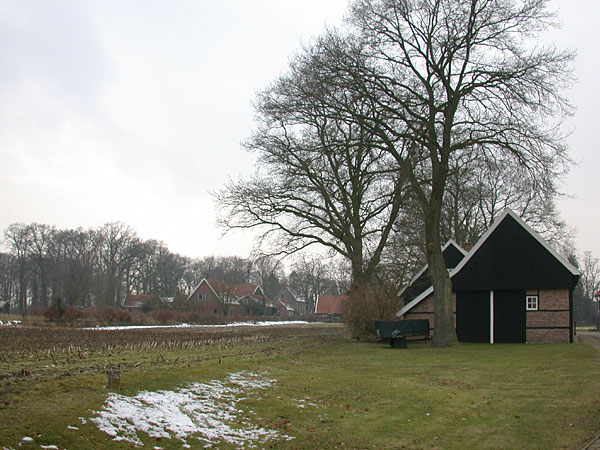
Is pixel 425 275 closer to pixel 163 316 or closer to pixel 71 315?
pixel 71 315

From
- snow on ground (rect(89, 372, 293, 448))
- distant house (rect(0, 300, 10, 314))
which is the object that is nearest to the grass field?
snow on ground (rect(89, 372, 293, 448))

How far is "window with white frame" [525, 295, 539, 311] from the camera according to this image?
2792 cm

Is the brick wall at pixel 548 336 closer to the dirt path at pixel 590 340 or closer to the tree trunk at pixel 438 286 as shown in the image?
the dirt path at pixel 590 340

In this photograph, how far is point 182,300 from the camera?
251 feet

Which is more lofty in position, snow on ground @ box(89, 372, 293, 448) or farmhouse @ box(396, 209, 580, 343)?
farmhouse @ box(396, 209, 580, 343)

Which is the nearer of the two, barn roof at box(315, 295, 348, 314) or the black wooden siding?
the black wooden siding

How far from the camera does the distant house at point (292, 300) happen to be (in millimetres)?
124062

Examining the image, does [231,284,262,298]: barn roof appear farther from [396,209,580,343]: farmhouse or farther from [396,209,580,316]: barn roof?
[396,209,580,316]: barn roof

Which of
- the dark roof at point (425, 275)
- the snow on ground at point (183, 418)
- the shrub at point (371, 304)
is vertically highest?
the dark roof at point (425, 275)

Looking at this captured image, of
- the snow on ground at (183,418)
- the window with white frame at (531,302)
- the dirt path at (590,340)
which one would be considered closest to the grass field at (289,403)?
the snow on ground at (183,418)

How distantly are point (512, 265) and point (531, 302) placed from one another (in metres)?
2.05

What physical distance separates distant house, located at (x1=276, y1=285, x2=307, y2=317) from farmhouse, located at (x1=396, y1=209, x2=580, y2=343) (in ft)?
304

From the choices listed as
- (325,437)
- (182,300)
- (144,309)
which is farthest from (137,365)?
(182,300)

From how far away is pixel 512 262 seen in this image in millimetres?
28203
